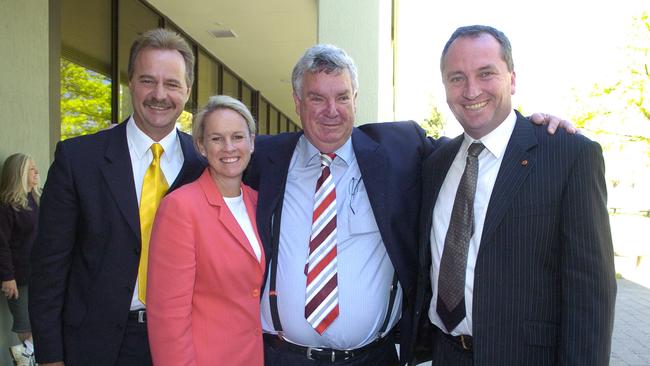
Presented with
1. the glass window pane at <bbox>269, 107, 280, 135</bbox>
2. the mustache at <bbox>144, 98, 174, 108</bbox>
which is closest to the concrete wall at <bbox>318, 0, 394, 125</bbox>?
the mustache at <bbox>144, 98, 174, 108</bbox>

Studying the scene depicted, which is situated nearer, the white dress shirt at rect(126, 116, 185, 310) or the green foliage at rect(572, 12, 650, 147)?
the white dress shirt at rect(126, 116, 185, 310)

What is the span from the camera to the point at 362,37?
4289mm

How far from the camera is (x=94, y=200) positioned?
223 cm

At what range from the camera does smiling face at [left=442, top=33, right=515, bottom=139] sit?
7.18 feet

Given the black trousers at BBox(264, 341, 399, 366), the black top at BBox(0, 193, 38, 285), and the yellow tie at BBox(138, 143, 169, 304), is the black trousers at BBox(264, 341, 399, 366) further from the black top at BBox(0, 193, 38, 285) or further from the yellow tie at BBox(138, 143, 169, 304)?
the black top at BBox(0, 193, 38, 285)

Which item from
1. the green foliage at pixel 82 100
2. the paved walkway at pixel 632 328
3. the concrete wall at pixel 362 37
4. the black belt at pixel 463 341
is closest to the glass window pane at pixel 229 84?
the green foliage at pixel 82 100

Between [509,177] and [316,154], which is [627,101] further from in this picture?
[509,177]

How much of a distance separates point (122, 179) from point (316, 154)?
3.21 ft

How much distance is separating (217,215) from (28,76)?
363 cm

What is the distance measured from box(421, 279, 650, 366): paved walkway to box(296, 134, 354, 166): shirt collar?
11.8ft

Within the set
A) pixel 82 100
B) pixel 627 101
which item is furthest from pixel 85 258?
pixel 627 101

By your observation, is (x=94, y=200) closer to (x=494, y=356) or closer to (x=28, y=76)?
(x=494, y=356)

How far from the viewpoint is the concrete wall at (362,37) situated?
4.26m

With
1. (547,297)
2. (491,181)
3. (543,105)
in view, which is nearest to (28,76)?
(491,181)
